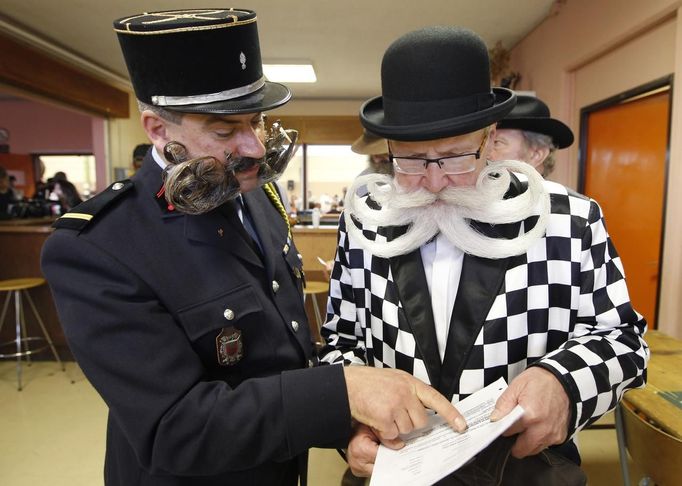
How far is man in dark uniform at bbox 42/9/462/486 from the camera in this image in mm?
765

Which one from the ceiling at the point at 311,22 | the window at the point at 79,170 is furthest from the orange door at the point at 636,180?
the window at the point at 79,170

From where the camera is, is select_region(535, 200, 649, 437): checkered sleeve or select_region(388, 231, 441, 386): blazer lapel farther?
select_region(388, 231, 441, 386): blazer lapel

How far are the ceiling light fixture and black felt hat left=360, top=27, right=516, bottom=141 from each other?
4.85 meters

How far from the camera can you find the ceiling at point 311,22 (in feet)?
12.8

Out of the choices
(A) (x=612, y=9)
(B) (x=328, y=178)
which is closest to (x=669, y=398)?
(A) (x=612, y=9)

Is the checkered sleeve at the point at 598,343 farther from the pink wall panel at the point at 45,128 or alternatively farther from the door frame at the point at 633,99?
the pink wall panel at the point at 45,128

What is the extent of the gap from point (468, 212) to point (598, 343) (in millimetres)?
353

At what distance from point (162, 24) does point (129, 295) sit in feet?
1.59

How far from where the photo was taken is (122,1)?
3861 mm

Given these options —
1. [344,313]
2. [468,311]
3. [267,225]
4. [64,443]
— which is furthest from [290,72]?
[468,311]

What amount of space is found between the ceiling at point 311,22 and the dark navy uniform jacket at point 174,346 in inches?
140

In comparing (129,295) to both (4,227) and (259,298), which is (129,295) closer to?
(259,298)

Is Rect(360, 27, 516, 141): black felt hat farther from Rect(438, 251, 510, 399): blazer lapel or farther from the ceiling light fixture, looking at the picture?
the ceiling light fixture

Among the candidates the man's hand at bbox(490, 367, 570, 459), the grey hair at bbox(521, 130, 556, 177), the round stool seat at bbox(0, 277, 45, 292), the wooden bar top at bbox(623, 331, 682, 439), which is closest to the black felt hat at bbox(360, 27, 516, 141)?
the man's hand at bbox(490, 367, 570, 459)
